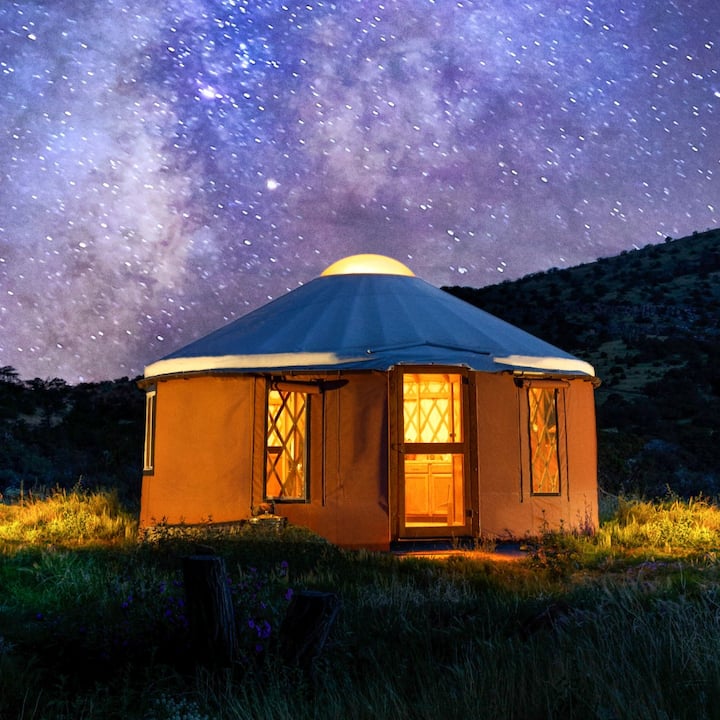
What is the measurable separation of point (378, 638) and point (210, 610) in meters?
0.95

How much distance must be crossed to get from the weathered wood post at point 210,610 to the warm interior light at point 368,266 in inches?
270

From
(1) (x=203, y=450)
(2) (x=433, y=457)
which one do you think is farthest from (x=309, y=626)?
(2) (x=433, y=457)

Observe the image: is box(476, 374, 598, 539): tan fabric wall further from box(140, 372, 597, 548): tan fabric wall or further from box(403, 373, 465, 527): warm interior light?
box(403, 373, 465, 527): warm interior light

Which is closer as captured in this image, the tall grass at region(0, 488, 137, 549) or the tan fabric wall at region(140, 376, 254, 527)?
the tan fabric wall at region(140, 376, 254, 527)

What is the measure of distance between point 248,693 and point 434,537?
495 centimetres

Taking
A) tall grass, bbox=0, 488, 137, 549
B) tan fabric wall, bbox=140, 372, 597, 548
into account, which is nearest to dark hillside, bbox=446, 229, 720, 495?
tan fabric wall, bbox=140, 372, 597, 548

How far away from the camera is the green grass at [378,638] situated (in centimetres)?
321

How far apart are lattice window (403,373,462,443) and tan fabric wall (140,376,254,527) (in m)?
2.34

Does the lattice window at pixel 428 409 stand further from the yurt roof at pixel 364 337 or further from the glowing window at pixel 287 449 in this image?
the glowing window at pixel 287 449

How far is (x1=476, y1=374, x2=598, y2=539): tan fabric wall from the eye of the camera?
8.52 meters

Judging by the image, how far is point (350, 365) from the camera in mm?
8031

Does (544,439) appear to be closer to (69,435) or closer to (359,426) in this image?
(359,426)

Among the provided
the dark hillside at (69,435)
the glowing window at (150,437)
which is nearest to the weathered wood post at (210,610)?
the glowing window at (150,437)

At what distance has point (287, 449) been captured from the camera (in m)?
8.50
